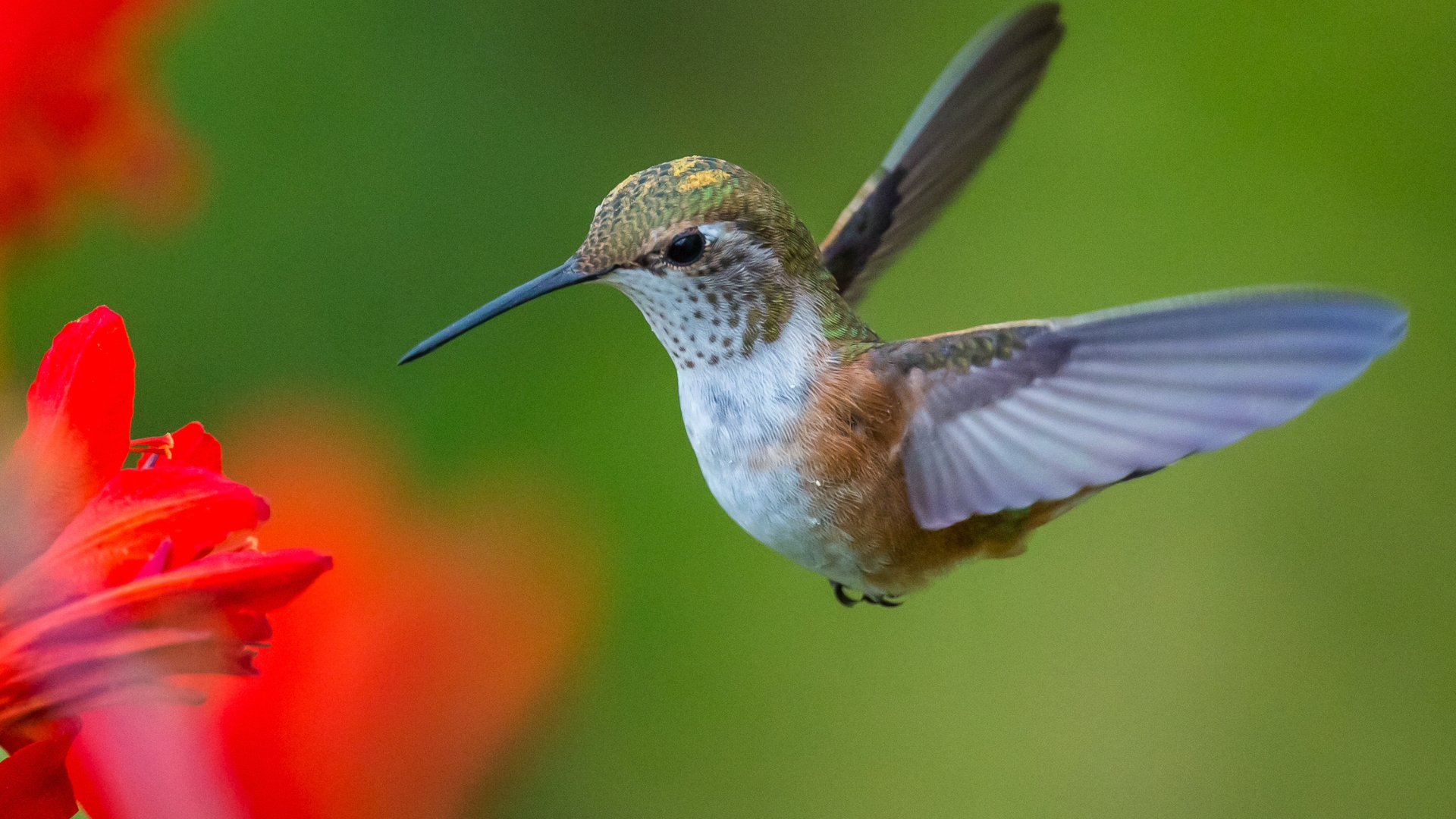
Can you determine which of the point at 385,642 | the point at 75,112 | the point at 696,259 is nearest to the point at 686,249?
the point at 696,259

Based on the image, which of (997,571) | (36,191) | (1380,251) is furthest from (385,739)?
(1380,251)

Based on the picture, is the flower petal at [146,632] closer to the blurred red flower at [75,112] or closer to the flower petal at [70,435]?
the flower petal at [70,435]

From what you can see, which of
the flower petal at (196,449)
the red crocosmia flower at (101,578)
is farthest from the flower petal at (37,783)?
the flower petal at (196,449)

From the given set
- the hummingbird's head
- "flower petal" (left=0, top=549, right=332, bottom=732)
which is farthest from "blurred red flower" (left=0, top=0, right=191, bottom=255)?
"flower petal" (left=0, top=549, right=332, bottom=732)

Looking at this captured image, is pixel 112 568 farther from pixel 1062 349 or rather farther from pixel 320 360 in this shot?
pixel 320 360

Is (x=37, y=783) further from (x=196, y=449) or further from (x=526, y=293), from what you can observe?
Answer: (x=526, y=293)
